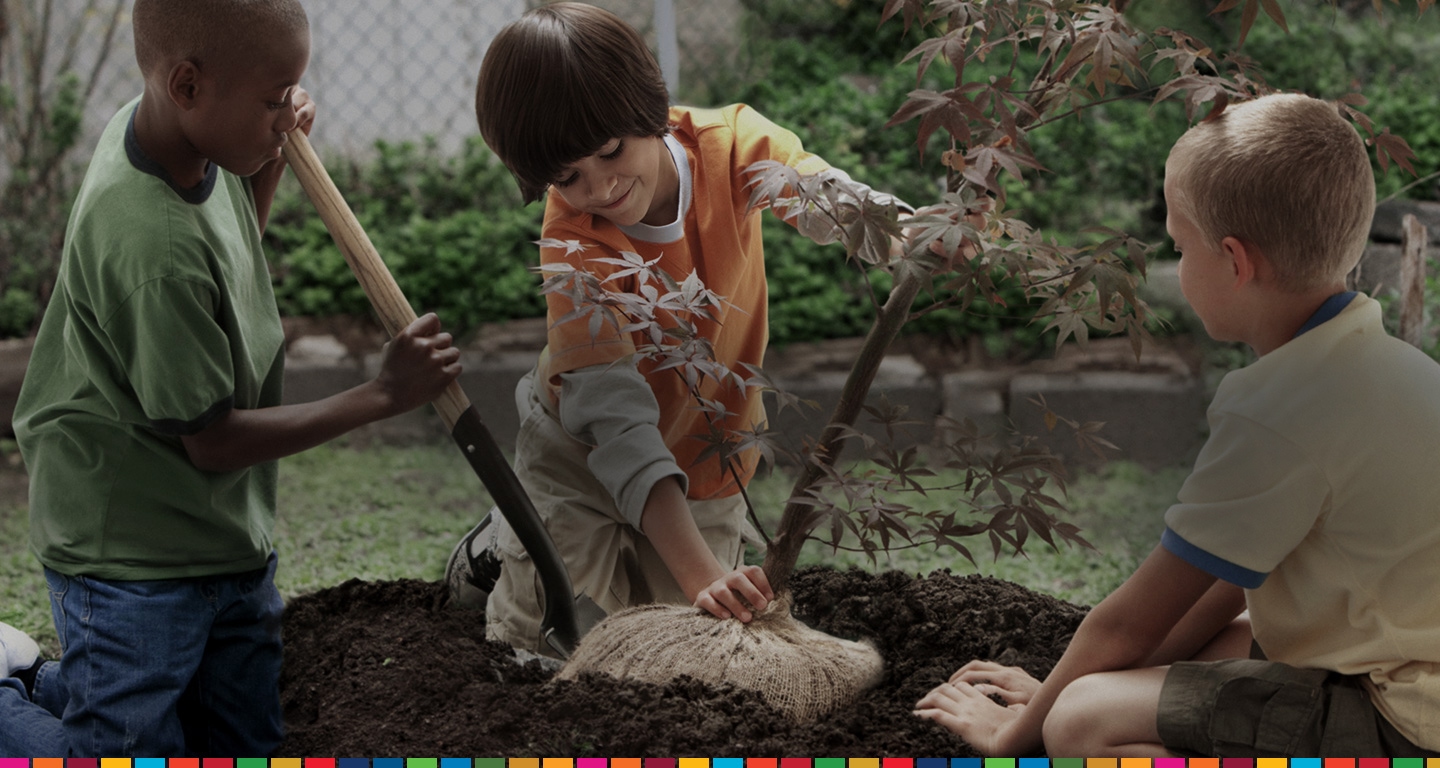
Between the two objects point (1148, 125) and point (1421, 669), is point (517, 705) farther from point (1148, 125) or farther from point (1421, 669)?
point (1148, 125)

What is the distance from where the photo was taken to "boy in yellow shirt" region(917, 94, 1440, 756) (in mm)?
1463

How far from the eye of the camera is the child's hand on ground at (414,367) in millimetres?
1828

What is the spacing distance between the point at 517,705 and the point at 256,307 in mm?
739

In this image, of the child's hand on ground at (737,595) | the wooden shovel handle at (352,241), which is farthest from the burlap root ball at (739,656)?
the wooden shovel handle at (352,241)

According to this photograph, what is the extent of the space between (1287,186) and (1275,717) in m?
0.65

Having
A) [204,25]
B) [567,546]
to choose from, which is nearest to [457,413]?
[567,546]

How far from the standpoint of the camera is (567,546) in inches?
90.0

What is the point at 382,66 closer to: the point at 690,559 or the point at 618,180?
the point at 618,180

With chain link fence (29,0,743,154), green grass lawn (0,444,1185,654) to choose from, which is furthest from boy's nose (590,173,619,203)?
chain link fence (29,0,743,154)

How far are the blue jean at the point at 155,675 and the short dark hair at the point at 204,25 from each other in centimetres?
78

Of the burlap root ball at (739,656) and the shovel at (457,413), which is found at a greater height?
the shovel at (457,413)

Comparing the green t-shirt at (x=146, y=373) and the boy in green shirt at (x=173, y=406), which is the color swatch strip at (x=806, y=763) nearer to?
the boy in green shirt at (x=173, y=406)

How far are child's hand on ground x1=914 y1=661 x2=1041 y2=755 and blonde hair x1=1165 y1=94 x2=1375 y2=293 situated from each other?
0.69 meters

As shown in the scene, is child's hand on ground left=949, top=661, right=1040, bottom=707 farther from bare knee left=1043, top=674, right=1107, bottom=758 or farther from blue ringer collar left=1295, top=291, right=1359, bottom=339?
blue ringer collar left=1295, top=291, right=1359, bottom=339
